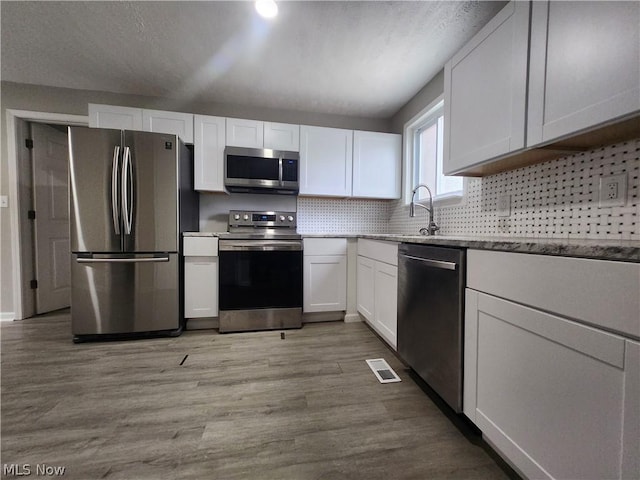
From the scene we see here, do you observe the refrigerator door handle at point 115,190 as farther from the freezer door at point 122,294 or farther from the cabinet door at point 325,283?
the cabinet door at point 325,283

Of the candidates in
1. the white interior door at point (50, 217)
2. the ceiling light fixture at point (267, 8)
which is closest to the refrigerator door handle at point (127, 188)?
the ceiling light fixture at point (267, 8)

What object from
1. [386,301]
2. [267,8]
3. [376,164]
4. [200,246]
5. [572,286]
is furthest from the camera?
[376,164]

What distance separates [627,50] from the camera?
2.73ft

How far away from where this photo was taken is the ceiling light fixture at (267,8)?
154cm

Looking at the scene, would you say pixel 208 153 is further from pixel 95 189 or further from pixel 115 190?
pixel 95 189

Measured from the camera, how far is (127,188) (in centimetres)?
209

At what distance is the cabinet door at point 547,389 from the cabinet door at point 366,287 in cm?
114

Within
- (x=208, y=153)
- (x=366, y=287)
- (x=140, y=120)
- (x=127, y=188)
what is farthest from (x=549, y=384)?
(x=140, y=120)

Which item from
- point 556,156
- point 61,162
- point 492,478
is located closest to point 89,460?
point 492,478

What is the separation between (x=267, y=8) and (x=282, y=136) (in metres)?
1.23

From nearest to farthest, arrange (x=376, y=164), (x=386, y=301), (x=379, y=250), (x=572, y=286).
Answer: (x=572, y=286) < (x=386, y=301) < (x=379, y=250) < (x=376, y=164)

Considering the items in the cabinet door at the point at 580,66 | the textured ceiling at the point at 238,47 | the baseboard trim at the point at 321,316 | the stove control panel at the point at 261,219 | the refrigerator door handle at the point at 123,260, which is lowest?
the baseboard trim at the point at 321,316

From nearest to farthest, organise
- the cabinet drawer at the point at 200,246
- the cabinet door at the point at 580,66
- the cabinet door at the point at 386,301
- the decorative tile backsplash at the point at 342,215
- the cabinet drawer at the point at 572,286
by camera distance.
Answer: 1. the cabinet drawer at the point at 572,286
2. the cabinet door at the point at 580,66
3. the cabinet door at the point at 386,301
4. the cabinet drawer at the point at 200,246
5. the decorative tile backsplash at the point at 342,215

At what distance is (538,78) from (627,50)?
286 millimetres
